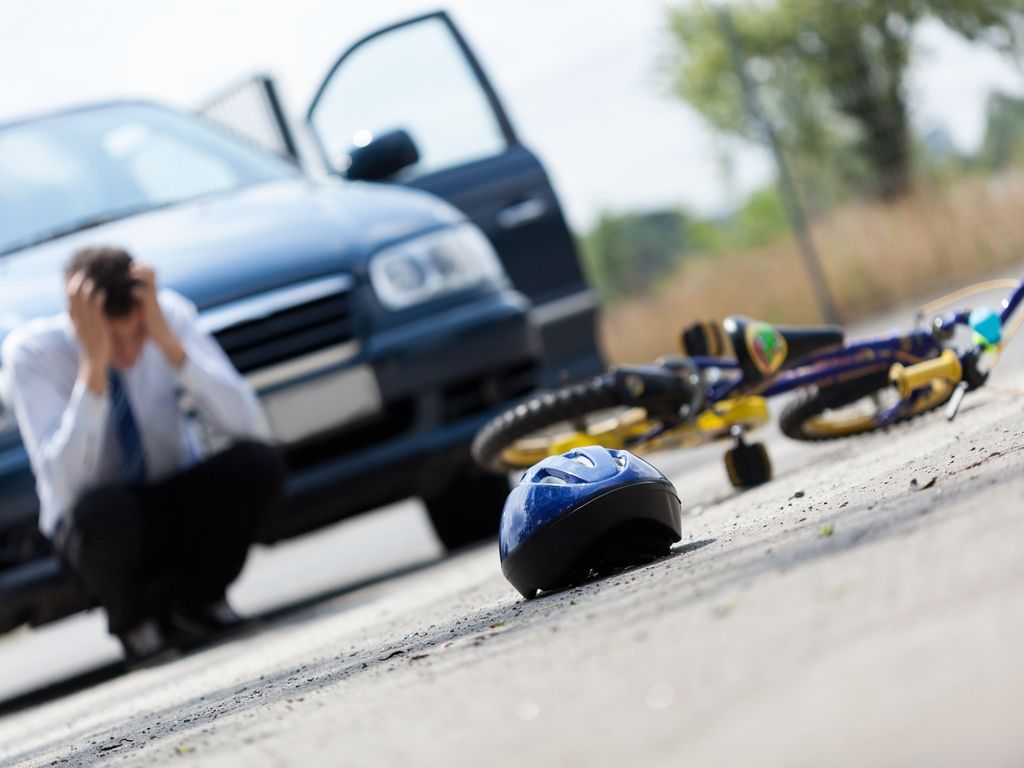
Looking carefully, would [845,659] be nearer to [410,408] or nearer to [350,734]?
[350,734]

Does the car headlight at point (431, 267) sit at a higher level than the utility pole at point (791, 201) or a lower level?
higher

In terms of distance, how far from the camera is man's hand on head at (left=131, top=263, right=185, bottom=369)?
6.65 m

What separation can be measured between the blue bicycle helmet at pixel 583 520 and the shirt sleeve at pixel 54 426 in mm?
2267

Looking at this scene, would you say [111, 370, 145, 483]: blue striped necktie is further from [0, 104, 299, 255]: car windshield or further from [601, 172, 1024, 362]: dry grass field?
[601, 172, 1024, 362]: dry grass field

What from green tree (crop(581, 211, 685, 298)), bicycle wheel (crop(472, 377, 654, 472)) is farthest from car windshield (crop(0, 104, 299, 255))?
green tree (crop(581, 211, 685, 298))

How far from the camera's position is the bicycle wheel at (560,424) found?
233 inches

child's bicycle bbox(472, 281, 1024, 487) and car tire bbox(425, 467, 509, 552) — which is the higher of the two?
child's bicycle bbox(472, 281, 1024, 487)

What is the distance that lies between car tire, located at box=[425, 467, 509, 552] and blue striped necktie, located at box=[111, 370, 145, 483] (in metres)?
1.43

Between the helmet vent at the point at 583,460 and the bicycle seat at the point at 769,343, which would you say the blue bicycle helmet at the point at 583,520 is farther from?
the bicycle seat at the point at 769,343

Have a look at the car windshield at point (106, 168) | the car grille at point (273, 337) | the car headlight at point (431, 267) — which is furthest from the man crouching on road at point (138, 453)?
the car windshield at point (106, 168)

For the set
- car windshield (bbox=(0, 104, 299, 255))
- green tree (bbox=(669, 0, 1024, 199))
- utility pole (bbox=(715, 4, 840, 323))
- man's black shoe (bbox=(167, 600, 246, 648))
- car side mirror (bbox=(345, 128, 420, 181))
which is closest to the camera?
man's black shoe (bbox=(167, 600, 246, 648))

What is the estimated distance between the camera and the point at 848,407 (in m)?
6.60

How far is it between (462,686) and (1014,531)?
0.90 metres

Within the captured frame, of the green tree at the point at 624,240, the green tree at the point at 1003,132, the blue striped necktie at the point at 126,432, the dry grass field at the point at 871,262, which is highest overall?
the blue striped necktie at the point at 126,432
